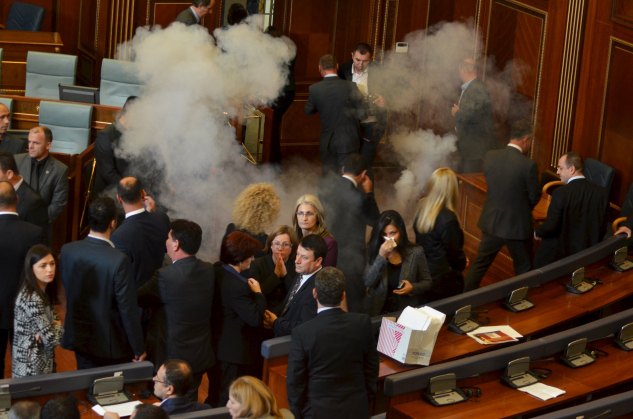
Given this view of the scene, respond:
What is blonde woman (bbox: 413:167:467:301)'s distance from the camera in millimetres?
7672

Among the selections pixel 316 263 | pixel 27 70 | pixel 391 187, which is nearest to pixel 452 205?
pixel 316 263

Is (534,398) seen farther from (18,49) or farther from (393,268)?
(18,49)

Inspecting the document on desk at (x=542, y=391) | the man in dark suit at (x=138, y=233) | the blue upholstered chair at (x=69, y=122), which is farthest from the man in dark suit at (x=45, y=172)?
the document on desk at (x=542, y=391)

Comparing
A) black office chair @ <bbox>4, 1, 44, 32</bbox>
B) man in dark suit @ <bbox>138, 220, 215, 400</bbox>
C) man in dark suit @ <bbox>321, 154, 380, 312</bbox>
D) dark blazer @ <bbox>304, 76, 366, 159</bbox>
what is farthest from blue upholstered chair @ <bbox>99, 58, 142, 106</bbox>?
man in dark suit @ <bbox>138, 220, 215, 400</bbox>

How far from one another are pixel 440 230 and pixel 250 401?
106 inches

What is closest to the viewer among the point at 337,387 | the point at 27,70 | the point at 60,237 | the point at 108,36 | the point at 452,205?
the point at 337,387

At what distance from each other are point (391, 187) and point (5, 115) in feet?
13.6

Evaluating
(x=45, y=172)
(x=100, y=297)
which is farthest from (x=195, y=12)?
(x=100, y=297)

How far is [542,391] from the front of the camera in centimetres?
662

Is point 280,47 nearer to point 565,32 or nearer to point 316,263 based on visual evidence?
point 565,32

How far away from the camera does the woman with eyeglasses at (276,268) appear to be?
702 centimetres

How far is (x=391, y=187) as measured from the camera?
11.6 m

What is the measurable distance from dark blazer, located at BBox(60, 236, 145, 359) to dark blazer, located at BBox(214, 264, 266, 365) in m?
0.46

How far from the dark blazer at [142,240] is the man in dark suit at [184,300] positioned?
0.54m
